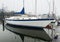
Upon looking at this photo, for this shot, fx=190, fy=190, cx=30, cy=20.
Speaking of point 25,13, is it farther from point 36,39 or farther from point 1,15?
point 1,15

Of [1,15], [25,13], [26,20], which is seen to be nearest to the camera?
[26,20]

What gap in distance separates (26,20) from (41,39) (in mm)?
2012

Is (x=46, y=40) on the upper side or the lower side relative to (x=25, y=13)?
lower

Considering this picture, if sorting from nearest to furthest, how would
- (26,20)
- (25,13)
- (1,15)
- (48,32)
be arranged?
(48,32) → (26,20) → (25,13) → (1,15)

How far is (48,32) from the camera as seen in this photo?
49.0ft

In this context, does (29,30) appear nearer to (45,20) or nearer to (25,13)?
(45,20)

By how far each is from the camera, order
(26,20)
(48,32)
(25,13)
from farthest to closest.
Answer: (25,13) < (26,20) < (48,32)

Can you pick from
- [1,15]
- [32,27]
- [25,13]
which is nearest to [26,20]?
[32,27]

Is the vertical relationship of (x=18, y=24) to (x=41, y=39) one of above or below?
above

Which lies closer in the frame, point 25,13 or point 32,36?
point 32,36

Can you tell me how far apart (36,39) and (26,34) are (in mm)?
1027

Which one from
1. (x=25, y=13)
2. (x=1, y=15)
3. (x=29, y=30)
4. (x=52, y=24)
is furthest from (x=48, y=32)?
(x=1, y=15)

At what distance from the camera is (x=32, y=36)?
1617 centimetres

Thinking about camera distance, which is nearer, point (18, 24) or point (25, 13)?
point (18, 24)
